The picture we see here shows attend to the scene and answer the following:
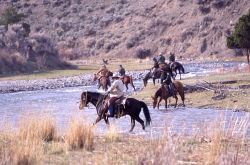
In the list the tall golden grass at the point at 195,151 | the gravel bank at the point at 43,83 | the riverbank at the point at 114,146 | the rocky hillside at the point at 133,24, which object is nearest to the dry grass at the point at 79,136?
the riverbank at the point at 114,146

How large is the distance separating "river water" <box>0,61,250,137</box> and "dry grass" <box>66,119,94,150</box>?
0.43m

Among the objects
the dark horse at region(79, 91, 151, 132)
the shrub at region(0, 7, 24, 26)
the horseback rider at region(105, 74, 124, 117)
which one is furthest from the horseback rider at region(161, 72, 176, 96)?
the shrub at region(0, 7, 24, 26)

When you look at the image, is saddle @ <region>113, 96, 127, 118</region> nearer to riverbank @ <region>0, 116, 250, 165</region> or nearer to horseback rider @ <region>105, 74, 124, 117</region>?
horseback rider @ <region>105, 74, 124, 117</region>

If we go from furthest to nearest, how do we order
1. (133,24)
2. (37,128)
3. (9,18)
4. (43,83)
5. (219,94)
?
(133,24), (9,18), (43,83), (219,94), (37,128)

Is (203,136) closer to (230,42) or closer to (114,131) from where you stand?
(114,131)

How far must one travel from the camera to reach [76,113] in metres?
14.8

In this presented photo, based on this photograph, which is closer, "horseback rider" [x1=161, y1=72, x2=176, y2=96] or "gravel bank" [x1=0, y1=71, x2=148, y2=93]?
"horseback rider" [x1=161, y1=72, x2=176, y2=96]

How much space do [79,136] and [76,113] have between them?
7.06 feet

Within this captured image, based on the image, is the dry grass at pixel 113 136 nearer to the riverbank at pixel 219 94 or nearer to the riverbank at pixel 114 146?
the riverbank at pixel 114 146

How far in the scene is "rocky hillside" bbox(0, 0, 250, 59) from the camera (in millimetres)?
89812

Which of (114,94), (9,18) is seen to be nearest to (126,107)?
(114,94)

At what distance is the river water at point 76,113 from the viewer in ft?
55.3

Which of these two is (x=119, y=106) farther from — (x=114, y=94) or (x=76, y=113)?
(x=76, y=113)

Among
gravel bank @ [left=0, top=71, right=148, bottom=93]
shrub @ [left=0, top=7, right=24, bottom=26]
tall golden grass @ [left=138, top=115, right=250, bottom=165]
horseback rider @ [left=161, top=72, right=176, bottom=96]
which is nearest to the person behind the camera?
tall golden grass @ [left=138, top=115, right=250, bottom=165]
